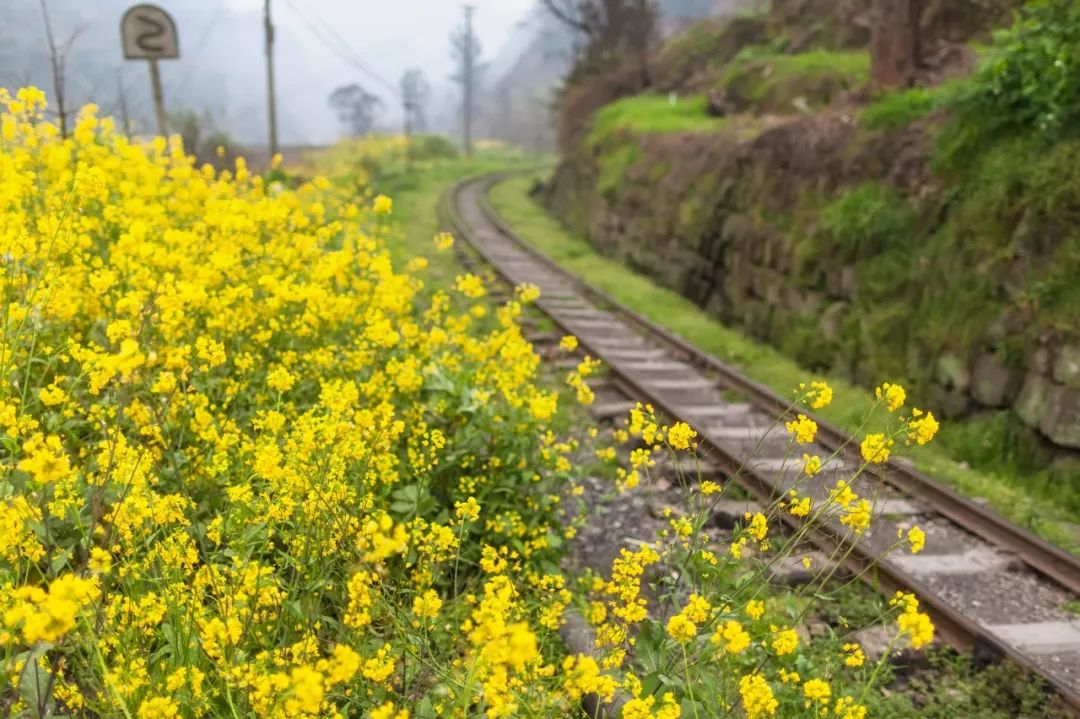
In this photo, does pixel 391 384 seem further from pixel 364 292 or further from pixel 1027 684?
pixel 1027 684

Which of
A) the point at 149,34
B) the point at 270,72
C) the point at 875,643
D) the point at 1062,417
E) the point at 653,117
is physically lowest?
the point at 875,643

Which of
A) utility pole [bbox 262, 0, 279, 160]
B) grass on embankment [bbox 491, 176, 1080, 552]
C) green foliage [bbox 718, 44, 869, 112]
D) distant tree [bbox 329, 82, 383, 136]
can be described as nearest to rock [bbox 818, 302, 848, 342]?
grass on embankment [bbox 491, 176, 1080, 552]

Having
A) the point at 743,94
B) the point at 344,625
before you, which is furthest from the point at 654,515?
the point at 743,94

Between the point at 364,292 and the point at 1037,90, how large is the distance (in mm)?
6876

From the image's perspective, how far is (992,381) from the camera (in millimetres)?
7043

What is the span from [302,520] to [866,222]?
7.96 metres

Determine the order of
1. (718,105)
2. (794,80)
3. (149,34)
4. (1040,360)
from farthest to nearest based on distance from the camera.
→ (718,105)
(794,80)
(149,34)
(1040,360)

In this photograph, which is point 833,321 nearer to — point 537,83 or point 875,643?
point 875,643

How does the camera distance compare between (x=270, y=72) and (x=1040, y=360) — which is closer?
(x=1040, y=360)

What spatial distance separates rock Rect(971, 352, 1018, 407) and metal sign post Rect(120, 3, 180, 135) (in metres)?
11.0

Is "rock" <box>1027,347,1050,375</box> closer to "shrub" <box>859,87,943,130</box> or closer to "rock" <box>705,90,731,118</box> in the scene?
"shrub" <box>859,87,943,130</box>

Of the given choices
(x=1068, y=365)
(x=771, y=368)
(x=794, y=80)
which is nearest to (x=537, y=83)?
(x=794, y=80)

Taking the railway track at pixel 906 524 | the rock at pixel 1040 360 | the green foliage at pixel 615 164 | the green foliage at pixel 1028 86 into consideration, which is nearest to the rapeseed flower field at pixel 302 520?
the railway track at pixel 906 524

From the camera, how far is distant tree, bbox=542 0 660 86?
2752 centimetres
